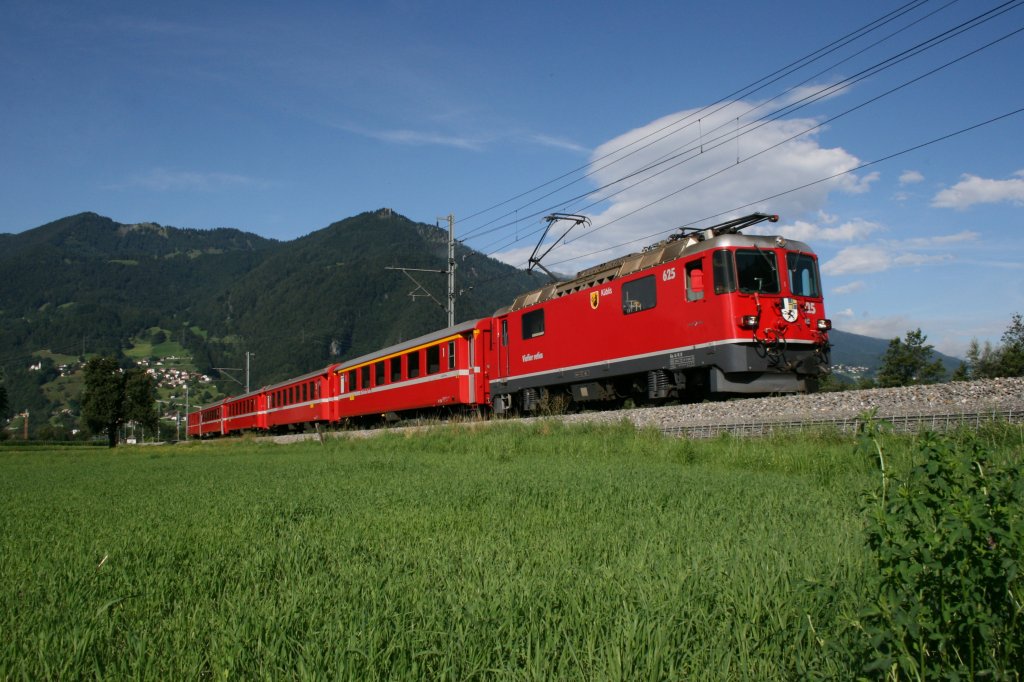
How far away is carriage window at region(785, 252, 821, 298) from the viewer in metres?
15.2

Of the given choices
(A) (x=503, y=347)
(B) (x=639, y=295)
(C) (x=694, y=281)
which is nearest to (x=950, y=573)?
(C) (x=694, y=281)

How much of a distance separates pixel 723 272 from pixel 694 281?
60cm

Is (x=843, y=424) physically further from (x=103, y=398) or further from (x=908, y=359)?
(x=103, y=398)

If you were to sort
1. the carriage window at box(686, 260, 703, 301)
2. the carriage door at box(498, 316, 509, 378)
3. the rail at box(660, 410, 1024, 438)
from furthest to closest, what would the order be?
the carriage door at box(498, 316, 509, 378) → the carriage window at box(686, 260, 703, 301) → the rail at box(660, 410, 1024, 438)

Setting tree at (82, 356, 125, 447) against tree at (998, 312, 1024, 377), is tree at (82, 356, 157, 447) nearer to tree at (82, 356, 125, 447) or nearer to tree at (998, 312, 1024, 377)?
tree at (82, 356, 125, 447)

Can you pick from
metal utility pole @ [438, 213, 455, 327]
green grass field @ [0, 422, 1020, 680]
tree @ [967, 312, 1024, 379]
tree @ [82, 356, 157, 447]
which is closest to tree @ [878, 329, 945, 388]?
tree @ [967, 312, 1024, 379]

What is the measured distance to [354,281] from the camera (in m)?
165

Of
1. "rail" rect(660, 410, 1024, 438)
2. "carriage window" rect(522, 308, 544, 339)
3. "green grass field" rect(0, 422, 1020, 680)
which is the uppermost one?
"carriage window" rect(522, 308, 544, 339)

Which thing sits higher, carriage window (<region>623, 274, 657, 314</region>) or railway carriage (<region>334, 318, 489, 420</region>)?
carriage window (<region>623, 274, 657, 314</region>)

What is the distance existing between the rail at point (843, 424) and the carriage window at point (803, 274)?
16.4 ft

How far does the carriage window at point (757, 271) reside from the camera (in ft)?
47.6

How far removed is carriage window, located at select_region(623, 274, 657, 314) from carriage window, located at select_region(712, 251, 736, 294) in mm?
1572

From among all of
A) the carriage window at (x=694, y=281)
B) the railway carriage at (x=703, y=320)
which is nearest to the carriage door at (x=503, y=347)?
the railway carriage at (x=703, y=320)

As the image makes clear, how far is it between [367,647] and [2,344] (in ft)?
730
